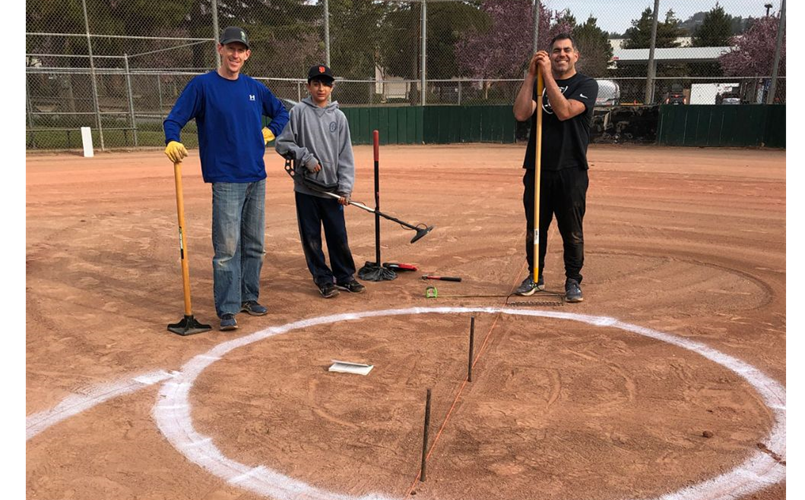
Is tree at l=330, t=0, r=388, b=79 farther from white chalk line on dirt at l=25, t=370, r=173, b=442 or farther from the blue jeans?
white chalk line on dirt at l=25, t=370, r=173, b=442

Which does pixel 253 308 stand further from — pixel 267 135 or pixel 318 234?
pixel 267 135

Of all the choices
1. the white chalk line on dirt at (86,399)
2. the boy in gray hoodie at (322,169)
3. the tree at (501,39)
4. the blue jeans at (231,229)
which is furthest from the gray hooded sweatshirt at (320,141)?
the tree at (501,39)

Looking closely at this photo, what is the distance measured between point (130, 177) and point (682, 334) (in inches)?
491

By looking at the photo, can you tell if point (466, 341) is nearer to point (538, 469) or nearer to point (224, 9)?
point (538, 469)

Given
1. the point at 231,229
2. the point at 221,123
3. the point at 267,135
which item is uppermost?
the point at 221,123

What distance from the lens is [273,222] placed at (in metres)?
9.28

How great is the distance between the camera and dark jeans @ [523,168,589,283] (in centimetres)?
566

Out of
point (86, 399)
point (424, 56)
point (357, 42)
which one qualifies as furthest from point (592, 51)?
point (86, 399)

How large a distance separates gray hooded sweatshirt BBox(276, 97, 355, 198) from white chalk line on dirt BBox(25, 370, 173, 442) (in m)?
2.41

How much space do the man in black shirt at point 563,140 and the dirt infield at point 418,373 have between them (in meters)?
0.59

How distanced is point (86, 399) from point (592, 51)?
125ft

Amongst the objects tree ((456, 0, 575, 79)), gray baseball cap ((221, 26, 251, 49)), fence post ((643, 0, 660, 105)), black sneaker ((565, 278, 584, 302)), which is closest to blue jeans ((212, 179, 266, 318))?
gray baseball cap ((221, 26, 251, 49))

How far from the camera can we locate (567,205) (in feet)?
18.7
